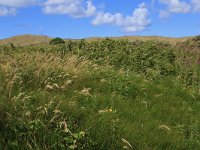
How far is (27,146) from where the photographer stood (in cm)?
686

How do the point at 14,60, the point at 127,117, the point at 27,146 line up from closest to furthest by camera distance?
the point at 27,146
the point at 127,117
the point at 14,60

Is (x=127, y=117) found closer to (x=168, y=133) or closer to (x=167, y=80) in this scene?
(x=168, y=133)

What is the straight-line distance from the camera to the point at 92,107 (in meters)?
9.52

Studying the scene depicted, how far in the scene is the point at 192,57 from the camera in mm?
20359

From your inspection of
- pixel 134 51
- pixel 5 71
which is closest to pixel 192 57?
pixel 134 51

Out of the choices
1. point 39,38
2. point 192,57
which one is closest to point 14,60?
point 192,57

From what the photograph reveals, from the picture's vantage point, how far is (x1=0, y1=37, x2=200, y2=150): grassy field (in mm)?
7203

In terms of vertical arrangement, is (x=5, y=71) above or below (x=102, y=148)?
above

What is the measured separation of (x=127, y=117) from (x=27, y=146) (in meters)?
3.11

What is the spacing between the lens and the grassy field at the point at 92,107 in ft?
23.6

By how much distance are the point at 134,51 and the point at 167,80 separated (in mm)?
4887

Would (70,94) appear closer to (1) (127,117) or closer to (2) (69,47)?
(1) (127,117)

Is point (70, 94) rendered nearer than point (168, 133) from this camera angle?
No

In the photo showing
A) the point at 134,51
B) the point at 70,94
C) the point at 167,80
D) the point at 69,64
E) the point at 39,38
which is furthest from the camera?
the point at 39,38
